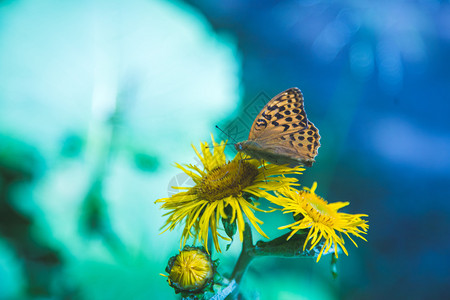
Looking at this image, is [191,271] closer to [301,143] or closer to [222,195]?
[222,195]

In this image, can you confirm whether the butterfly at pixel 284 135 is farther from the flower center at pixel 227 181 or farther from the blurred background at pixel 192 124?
the blurred background at pixel 192 124

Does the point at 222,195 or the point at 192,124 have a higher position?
the point at 192,124

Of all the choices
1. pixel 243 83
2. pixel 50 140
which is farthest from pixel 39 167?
pixel 243 83

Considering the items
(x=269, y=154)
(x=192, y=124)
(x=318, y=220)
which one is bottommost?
(x=318, y=220)

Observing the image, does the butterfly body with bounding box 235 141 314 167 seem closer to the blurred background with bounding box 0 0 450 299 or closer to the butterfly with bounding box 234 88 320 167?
the butterfly with bounding box 234 88 320 167

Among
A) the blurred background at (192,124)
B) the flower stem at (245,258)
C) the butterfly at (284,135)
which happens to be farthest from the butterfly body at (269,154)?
the blurred background at (192,124)

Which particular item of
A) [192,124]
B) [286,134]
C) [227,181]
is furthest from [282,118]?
[192,124]
